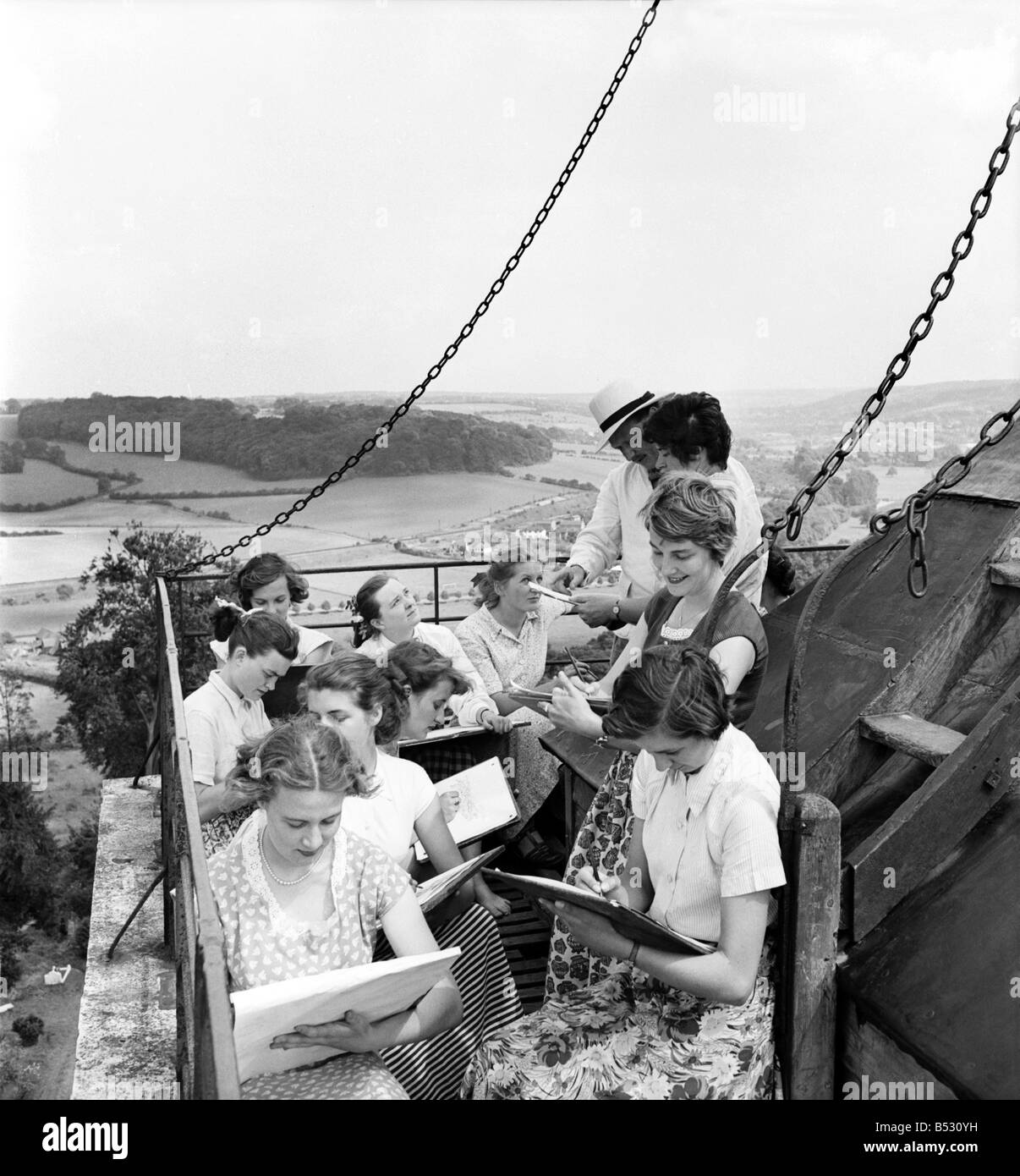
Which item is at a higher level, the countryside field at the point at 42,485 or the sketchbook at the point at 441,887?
the sketchbook at the point at 441,887

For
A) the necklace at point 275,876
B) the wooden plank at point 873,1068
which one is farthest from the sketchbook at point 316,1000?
the wooden plank at point 873,1068

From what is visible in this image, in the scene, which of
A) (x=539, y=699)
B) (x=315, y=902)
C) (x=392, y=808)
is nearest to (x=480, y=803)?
(x=539, y=699)

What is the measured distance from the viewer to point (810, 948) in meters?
2.36

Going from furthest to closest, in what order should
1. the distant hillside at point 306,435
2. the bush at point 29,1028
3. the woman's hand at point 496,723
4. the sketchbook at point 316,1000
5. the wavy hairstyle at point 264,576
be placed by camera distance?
the distant hillside at point 306,435 → the bush at point 29,1028 → the wavy hairstyle at point 264,576 → the woman's hand at point 496,723 → the sketchbook at point 316,1000

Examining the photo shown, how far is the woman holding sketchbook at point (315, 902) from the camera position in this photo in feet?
7.31

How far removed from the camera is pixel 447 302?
22.4 m

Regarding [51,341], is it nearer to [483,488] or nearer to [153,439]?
[153,439]

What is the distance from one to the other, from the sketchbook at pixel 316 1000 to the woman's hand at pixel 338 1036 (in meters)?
0.02

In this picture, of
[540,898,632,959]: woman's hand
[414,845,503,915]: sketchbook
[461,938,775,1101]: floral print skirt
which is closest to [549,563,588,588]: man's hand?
[414,845,503,915]: sketchbook

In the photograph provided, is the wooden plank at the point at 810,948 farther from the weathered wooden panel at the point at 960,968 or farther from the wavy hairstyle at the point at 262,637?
the wavy hairstyle at the point at 262,637

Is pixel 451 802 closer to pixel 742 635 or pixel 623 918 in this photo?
pixel 742 635

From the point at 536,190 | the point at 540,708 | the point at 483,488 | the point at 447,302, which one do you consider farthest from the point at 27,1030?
the point at 540,708

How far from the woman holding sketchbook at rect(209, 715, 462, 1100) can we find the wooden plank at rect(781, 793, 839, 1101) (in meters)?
0.63

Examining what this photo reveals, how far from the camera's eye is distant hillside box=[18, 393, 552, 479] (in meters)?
21.6
